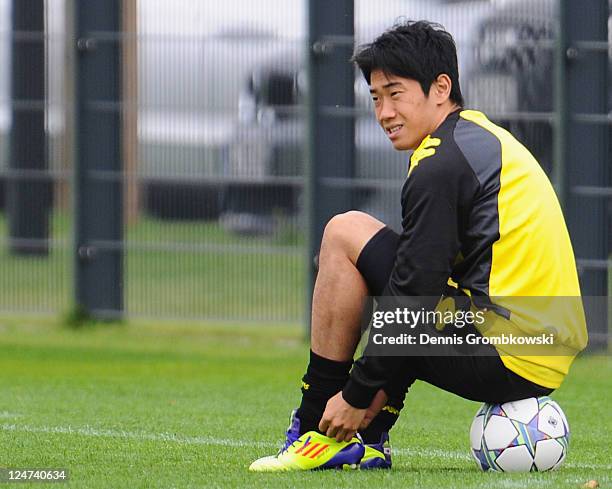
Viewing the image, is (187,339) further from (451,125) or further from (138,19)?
(451,125)

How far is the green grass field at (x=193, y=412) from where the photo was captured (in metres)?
4.90

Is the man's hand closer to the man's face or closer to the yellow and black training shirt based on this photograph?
the yellow and black training shirt

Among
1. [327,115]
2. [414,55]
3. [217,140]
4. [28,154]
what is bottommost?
[28,154]

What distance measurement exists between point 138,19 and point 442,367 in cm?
671

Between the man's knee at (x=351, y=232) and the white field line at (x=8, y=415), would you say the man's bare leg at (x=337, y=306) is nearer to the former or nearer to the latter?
the man's knee at (x=351, y=232)

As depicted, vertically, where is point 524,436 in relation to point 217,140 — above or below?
below

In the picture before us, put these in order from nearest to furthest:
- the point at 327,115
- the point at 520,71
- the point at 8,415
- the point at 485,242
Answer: the point at 485,242, the point at 8,415, the point at 520,71, the point at 327,115

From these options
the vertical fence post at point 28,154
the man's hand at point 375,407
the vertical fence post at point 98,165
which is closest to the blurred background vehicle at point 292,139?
the vertical fence post at point 98,165

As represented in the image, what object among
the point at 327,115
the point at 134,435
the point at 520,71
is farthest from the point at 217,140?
the point at 134,435

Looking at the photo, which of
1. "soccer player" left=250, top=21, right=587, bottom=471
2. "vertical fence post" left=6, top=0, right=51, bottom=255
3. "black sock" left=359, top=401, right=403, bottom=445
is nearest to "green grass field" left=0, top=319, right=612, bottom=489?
"black sock" left=359, top=401, right=403, bottom=445

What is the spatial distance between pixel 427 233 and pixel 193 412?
263 centimetres

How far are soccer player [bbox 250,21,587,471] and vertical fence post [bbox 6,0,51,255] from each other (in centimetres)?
665

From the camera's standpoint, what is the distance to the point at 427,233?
4.64 m

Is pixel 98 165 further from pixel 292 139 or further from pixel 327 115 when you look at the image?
pixel 327 115
